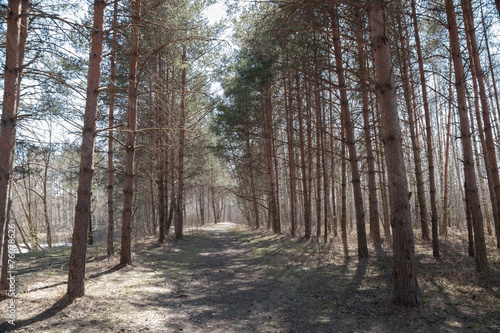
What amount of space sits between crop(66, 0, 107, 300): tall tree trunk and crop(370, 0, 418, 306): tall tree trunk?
4906mm

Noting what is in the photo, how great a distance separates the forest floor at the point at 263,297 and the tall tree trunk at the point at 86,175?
1.33 ft

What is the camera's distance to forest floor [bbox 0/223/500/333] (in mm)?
4285

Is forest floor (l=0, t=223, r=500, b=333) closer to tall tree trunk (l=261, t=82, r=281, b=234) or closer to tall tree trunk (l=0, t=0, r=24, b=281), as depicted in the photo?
tall tree trunk (l=0, t=0, r=24, b=281)

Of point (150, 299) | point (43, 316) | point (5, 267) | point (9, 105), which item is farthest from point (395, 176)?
point (5, 267)

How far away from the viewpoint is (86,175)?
17.1 feet

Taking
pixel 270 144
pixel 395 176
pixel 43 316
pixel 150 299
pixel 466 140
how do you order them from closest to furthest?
pixel 43 316
pixel 395 176
pixel 150 299
pixel 466 140
pixel 270 144

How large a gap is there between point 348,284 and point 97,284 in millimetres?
5319

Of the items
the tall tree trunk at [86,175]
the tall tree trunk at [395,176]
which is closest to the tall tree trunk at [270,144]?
the tall tree trunk at [395,176]

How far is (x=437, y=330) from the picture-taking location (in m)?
3.93

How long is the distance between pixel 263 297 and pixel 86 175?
4.05m

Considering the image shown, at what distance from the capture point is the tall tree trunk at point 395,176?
15.4 ft

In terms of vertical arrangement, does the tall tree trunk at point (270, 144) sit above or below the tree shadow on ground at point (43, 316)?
above

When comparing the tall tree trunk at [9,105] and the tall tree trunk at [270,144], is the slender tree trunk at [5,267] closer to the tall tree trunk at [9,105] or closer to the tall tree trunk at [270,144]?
the tall tree trunk at [9,105]

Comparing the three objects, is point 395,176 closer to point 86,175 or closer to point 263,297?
point 263,297
